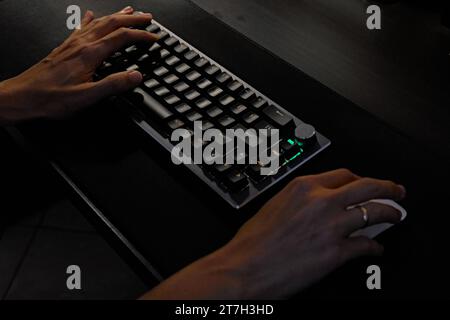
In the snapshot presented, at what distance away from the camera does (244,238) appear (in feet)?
1.95

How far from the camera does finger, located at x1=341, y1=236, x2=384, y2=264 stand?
0.57 m

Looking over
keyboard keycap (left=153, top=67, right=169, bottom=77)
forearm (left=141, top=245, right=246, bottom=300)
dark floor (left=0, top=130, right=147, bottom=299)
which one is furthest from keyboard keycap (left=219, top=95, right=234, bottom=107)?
dark floor (left=0, top=130, right=147, bottom=299)

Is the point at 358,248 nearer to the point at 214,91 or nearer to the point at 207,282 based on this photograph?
the point at 207,282

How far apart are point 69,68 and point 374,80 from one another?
0.43 metres

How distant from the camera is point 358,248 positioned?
22.7 inches

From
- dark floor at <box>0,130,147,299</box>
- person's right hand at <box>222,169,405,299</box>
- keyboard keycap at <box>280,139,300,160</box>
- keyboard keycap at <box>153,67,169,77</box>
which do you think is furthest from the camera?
dark floor at <box>0,130,147,299</box>

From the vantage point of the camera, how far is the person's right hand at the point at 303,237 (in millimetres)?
566

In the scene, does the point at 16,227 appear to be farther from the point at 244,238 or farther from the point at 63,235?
the point at 244,238

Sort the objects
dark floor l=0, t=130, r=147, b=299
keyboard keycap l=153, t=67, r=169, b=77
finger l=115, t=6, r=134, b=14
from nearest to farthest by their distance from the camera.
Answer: keyboard keycap l=153, t=67, r=169, b=77
finger l=115, t=6, r=134, b=14
dark floor l=0, t=130, r=147, b=299

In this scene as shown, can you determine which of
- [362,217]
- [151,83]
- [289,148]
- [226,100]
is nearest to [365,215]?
[362,217]

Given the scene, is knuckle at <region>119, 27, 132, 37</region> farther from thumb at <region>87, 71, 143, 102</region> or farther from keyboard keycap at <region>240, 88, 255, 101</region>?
keyboard keycap at <region>240, 88, 255, 101</region>

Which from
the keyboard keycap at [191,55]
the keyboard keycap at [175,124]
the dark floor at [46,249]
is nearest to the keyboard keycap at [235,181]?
the keyboard keycap at [175,124]

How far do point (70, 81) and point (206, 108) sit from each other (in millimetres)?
205

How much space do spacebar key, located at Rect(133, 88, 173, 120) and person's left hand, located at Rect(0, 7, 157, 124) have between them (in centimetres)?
2
